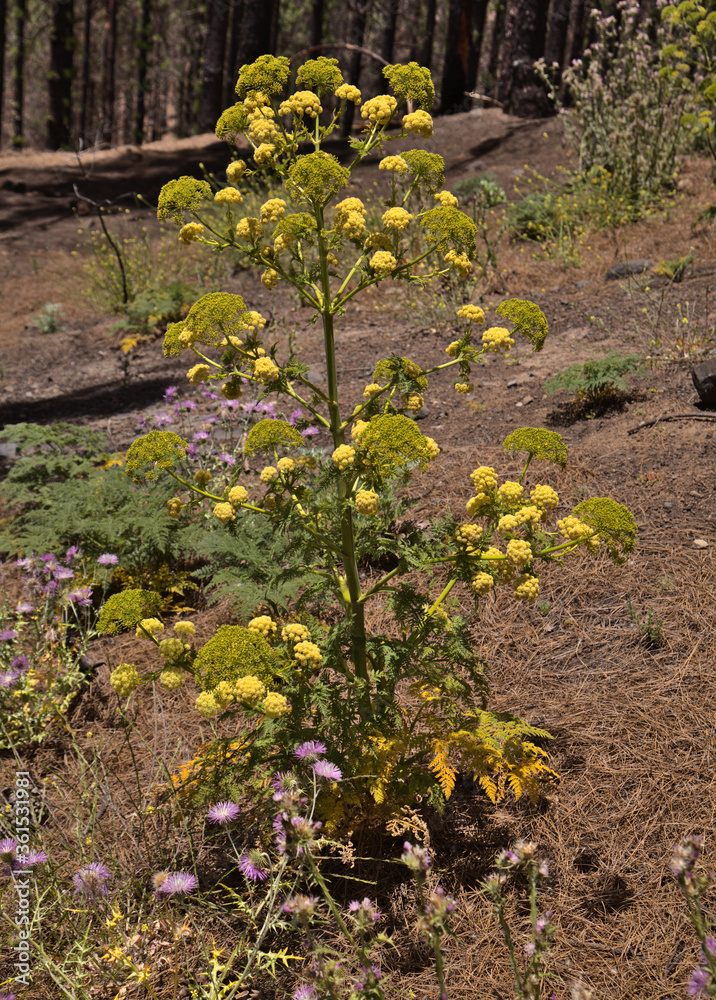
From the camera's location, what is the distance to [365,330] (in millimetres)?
6723

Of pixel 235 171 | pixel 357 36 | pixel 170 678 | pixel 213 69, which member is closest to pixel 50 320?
pixel 235 171

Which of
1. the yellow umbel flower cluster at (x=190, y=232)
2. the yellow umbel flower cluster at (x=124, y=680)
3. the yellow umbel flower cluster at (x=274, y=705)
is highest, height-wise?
the yellow umbel flower cluster at (x=190, y=232)

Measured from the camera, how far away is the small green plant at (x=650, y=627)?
2746 millimetres

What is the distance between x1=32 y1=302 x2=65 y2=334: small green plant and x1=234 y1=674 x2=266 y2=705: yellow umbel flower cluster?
26.1 ft

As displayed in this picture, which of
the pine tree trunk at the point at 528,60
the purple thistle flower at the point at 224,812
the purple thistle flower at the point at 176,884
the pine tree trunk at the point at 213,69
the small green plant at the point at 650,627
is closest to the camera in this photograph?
the purple thistle flower at the point at 176,884

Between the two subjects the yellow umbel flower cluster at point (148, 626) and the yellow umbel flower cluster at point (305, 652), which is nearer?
the yellow umbel flower cluster at point (305, 652)

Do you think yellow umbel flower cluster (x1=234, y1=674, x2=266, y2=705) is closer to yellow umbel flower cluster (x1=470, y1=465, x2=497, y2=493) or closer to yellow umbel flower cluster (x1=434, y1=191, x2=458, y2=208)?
yellow umbel flower cluster (x1=470, y1=465, x2=497, y2=493)

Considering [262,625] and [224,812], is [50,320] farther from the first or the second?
[224,812]

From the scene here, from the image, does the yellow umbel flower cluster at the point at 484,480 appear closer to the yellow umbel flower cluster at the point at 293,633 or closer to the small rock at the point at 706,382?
the yellow umbel flower cluster at the point at 293,633

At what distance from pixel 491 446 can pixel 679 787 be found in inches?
92.9

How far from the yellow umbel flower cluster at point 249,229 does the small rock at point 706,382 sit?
2918mm

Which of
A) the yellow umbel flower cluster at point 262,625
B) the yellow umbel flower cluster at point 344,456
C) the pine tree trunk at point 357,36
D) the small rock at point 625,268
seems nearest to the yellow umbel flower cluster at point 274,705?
the yellow umbel flower cluster at point 262,625

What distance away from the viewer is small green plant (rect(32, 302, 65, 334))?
8438 millimetres

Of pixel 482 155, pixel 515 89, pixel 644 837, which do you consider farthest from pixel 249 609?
pixel 515 89
